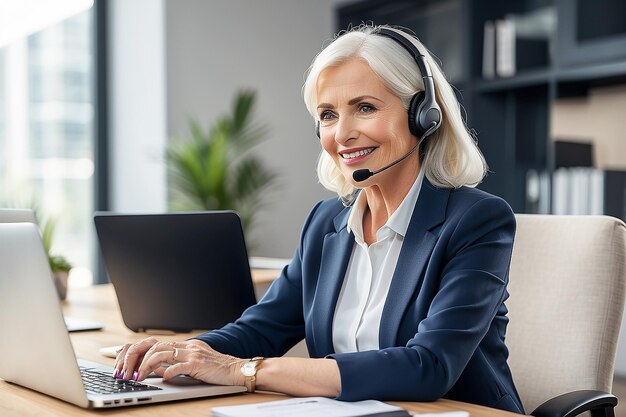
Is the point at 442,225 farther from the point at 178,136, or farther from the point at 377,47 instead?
the point at 178,136

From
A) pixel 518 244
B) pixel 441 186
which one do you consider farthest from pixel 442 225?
pixel 518 244

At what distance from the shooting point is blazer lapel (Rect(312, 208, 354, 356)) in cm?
155

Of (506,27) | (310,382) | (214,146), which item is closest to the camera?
(310,382)

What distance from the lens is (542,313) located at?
1.64 metres

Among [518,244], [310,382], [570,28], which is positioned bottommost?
[310,382]

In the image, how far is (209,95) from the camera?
5027mm

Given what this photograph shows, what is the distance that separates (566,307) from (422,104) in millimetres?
474

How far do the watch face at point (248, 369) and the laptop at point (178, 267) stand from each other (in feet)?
1.71

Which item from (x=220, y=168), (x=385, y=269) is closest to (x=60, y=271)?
(x=385, y=269)

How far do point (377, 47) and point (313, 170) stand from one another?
3931mm

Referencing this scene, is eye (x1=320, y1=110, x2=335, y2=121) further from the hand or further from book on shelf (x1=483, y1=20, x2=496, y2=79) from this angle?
book on shelf (x1=483, y1=20, x2=496, y2=79)

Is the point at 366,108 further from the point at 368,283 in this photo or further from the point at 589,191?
the point at 589,191

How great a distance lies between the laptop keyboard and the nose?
1.82 ft

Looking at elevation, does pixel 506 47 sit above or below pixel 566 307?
above
